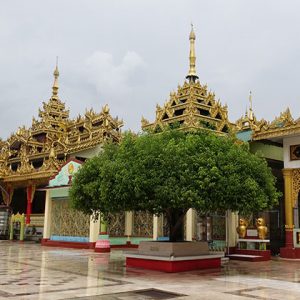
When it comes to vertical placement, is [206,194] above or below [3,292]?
above

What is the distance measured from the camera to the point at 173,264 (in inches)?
504

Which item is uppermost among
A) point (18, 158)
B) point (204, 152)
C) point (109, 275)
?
point (18, 158)

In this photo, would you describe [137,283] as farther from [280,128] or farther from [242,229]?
[280,128]

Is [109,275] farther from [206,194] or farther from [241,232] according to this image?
[241,232]

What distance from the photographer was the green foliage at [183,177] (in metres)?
12.3

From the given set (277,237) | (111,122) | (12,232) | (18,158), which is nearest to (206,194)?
(277,237)

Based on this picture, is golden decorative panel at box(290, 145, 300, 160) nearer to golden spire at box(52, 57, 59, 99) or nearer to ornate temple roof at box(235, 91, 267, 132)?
ornate temple roof at box(235, 91, 267, 132)

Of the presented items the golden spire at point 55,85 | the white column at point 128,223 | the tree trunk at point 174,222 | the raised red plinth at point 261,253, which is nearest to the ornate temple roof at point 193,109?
the white column at point 128,223

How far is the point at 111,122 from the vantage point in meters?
32.7

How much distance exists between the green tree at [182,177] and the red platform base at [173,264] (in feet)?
4.99

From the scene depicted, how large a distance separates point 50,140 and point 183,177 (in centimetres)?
2882

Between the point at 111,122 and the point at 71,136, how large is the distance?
4.32 meters

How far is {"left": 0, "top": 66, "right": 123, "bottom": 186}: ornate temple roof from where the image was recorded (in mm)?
30203

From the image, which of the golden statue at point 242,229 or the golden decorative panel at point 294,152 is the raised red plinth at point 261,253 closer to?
the golden statue at point 242,229
